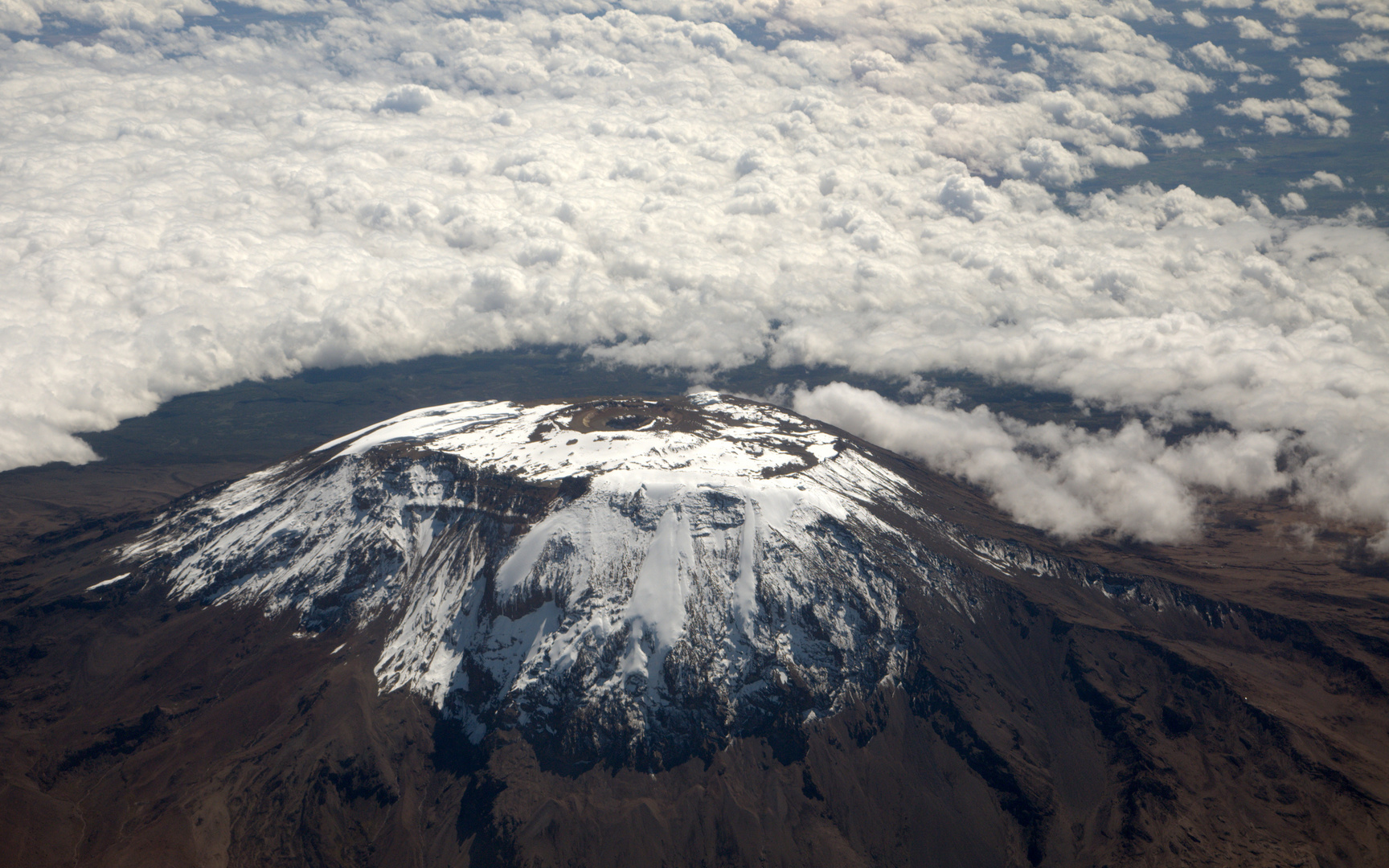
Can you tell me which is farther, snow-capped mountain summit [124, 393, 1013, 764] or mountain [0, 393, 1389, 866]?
snow-capped mountain summit [124, 393, 1013, 764]

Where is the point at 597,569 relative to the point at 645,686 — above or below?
above

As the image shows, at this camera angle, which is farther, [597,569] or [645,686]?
[597,569]

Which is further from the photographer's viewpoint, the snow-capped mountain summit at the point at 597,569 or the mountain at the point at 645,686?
the snow-capped mountain summit at the point at 597,569

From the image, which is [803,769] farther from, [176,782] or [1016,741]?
[176,782]
